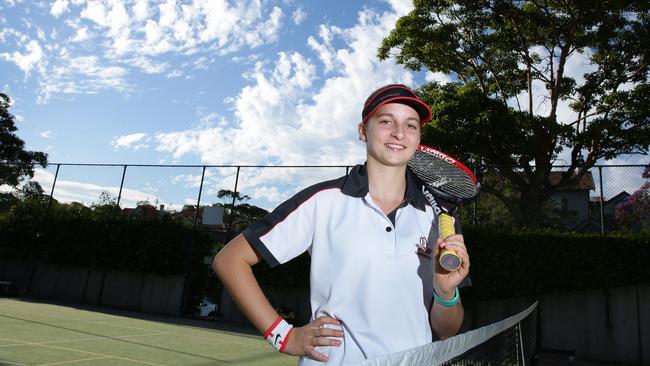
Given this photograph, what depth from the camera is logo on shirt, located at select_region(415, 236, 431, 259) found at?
1.74m

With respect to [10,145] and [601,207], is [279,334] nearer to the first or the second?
[601,207]

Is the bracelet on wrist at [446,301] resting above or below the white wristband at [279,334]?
above

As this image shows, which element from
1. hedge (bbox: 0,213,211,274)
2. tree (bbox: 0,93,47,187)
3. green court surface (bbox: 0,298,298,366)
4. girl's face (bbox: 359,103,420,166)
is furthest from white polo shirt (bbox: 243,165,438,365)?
tree (bbox: 0,93,47,187)

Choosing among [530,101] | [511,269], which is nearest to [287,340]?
[511,269]

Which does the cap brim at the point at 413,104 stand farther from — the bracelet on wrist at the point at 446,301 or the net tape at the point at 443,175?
the bracelet on wrist at the point at 446,301

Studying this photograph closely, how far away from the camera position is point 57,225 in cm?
1839

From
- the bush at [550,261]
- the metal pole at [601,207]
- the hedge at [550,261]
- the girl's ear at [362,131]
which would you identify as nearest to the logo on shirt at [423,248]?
the girl's ear at [362,131]

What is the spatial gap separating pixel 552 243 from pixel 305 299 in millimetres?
7389

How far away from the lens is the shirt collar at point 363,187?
6.04 feet

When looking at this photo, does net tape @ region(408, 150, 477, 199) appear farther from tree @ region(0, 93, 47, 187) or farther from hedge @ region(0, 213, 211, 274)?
tree @ region(0, 93, 47, 187)

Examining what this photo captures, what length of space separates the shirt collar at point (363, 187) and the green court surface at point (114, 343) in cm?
659

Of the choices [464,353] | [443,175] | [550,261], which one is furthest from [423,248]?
[550,261]

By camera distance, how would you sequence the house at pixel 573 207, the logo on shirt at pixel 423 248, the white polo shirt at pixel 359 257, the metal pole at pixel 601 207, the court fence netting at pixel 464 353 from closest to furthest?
the court fence netting at pixel 464 353
the white polo shirt at pixel 359 257
the logo on shirt at pixel 423 248
the metal pole at pixel 601 207
the house at pixel 573 207

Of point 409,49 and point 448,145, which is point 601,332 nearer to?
point 448,145
